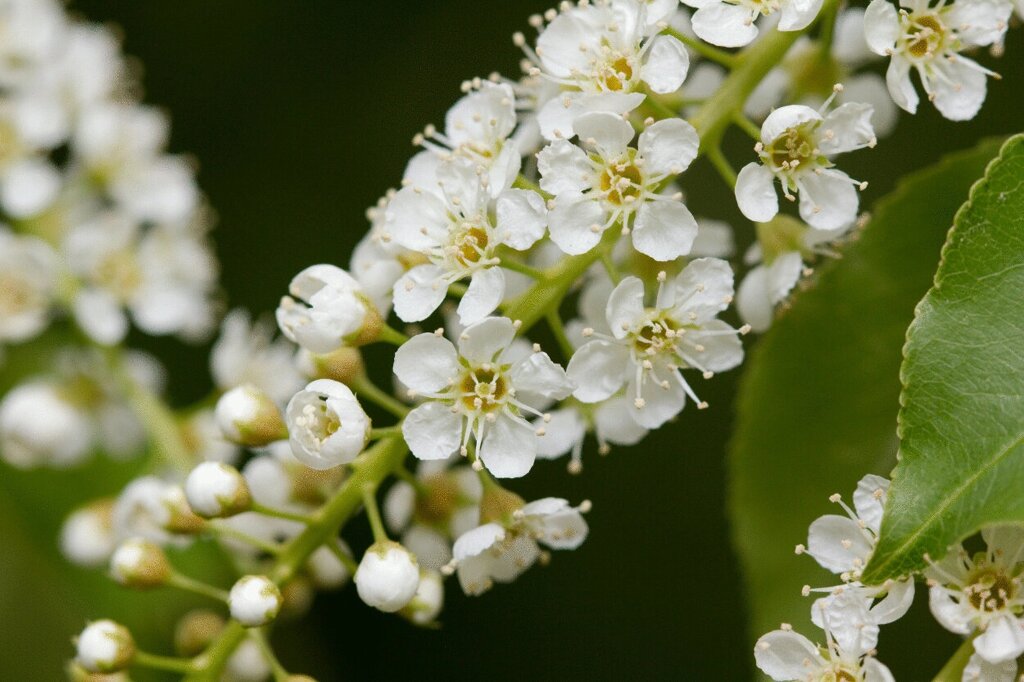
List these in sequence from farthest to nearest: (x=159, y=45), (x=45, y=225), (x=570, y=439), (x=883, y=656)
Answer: (x=159, y=45) < (x=45, y=225) < (x=883, y=656) < (x=570, y=439)

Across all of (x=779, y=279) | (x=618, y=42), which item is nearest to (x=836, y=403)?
(x=779, y=279)

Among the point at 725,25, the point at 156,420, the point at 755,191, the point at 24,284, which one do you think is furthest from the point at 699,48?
the point at 24,284

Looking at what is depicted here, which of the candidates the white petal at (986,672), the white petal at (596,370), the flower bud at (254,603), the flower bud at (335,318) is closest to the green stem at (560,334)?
the white petal at (596,370)

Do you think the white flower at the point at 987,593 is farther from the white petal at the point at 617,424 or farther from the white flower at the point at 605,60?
the white flower at the point at 605,60

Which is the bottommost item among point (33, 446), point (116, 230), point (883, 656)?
point (883, 656)

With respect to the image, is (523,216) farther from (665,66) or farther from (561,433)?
(561,433)

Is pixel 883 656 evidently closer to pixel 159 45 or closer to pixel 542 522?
pixel 542 522
